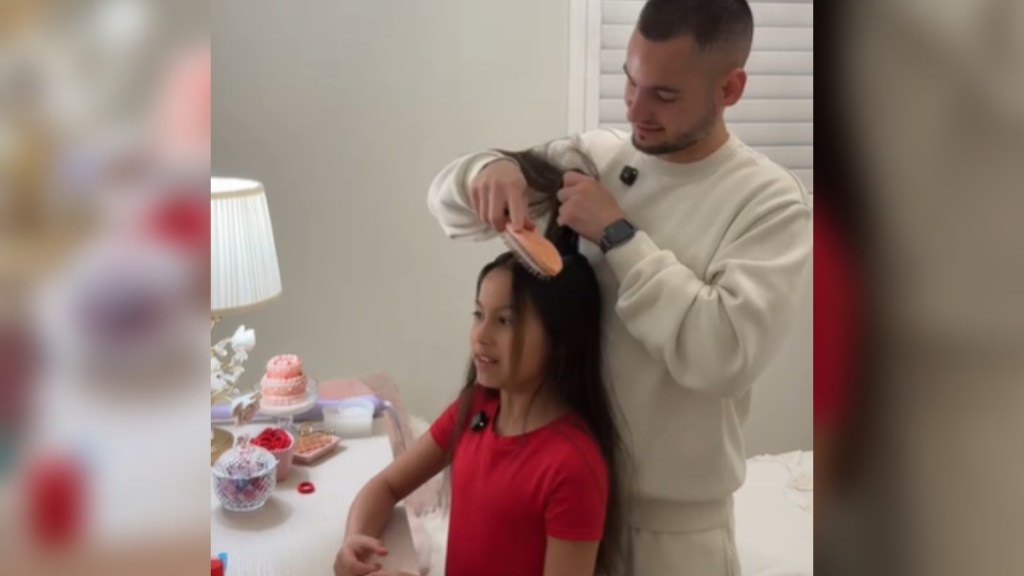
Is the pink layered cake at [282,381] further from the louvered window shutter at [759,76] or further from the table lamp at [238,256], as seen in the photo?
the louvered window shutter at [759,76]

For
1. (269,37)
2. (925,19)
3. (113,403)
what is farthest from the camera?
(925,19)

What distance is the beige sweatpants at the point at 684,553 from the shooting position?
669mm

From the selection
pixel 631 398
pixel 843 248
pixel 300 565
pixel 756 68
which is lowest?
pixel 300 565

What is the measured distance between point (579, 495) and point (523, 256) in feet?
0.58

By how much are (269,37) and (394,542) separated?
1.24 feet

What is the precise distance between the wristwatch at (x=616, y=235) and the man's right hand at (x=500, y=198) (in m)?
0.05

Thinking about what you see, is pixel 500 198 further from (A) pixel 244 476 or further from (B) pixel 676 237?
(A) pixel 244 476

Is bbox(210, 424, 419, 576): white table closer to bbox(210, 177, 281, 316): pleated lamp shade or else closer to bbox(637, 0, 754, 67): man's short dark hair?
bbox(210, 177, 281, 316): pleated lamp shade

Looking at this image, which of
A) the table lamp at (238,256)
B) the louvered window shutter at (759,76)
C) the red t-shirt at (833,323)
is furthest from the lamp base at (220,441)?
the red t-shirt at (833,323)

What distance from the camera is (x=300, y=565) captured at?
639mm

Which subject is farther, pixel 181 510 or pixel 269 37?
pixel 269 37

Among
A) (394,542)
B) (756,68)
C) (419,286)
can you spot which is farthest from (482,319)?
(756,68)

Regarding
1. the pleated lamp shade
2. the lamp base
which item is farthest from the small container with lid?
the pleated lamp shade

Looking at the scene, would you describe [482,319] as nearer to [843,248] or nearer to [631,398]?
[631,398]
